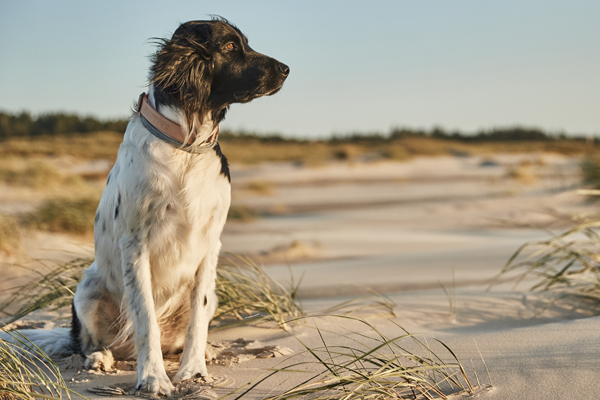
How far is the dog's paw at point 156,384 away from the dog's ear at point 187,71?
4.02 ft

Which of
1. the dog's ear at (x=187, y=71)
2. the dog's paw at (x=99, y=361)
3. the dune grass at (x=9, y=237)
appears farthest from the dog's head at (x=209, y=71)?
the dune grass at (x=9, y=237)

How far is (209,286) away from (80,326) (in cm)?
79

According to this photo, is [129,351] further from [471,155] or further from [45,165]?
[471,155]

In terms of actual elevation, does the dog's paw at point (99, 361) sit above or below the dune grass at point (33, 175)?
above

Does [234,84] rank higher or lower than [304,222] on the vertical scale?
higher

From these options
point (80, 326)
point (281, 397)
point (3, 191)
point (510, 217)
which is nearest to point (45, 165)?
point (3, 191)

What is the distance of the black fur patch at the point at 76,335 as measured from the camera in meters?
3.08

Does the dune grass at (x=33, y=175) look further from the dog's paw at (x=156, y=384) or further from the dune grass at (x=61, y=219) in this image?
the dog's paw at (x=156, y=384)

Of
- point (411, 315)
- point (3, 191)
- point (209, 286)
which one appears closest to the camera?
point (209, 286)

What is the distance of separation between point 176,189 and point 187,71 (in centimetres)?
59

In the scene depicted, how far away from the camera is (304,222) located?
13531 mm

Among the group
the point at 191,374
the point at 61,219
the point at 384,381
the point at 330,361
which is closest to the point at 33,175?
the point at 61,219

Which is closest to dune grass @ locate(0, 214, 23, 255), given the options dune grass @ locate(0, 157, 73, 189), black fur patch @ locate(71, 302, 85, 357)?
black fur patch @ locate(71, 302, 85, 357)

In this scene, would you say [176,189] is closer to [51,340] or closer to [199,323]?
[199,323]
